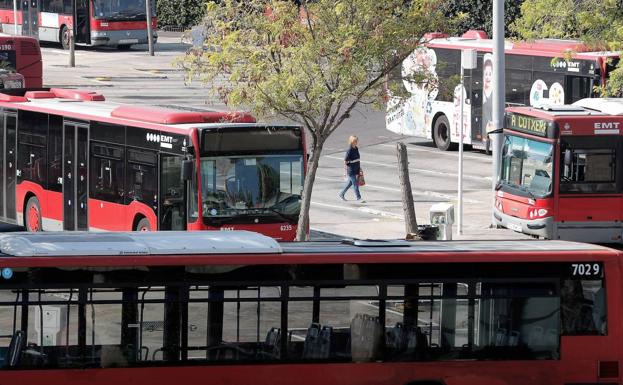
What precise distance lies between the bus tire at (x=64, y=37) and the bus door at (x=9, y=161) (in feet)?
108

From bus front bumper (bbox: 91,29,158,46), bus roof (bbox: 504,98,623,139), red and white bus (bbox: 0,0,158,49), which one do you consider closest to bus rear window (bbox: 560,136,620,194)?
bus roof (bbox: 504,98,623,139)

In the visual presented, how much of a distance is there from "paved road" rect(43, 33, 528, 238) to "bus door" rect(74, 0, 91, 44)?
75 centimetres

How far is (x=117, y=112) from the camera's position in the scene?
2436 centimetres

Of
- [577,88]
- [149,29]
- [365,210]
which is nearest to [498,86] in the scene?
[365,210]

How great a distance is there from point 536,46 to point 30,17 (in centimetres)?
3112

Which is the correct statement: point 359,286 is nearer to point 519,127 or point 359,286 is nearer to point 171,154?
point 171,154

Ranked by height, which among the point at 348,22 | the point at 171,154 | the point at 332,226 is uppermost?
the point at 348,22

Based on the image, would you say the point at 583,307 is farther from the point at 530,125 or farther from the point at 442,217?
the point at 530,125

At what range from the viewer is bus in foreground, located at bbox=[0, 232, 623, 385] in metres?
13.6

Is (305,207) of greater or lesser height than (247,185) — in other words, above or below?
below

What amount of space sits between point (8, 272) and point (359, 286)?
11.3 feet

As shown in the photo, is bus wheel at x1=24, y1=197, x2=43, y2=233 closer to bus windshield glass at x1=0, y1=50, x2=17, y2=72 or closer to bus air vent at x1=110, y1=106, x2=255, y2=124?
bus air vent at x1=110, y1=106, x2=255, y2=124

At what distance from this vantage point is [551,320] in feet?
48.7

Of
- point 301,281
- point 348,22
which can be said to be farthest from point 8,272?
point 348,22
